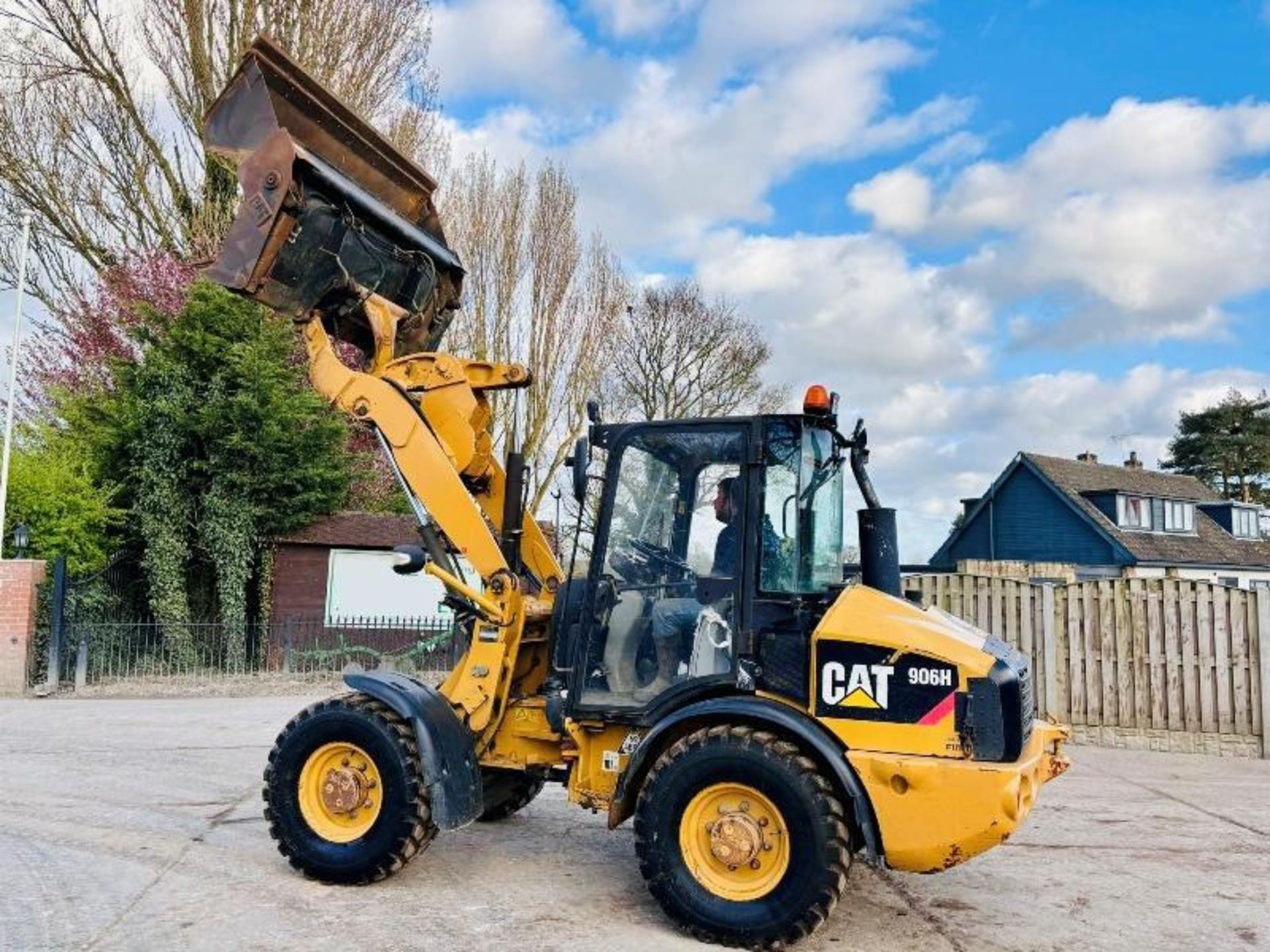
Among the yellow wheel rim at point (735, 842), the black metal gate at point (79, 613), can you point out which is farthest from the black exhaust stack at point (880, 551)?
the black metal gate at point (79, 613)

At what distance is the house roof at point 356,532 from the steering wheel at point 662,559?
11785 mm

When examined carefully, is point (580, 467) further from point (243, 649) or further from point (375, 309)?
point (243, 649)

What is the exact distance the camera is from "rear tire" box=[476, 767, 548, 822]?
6069 mm

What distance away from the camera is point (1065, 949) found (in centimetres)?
455

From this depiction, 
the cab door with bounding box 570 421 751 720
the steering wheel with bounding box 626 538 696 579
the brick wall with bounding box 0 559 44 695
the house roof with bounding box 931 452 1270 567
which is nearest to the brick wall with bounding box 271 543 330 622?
the brick wall with bounding box 0 559 44 695

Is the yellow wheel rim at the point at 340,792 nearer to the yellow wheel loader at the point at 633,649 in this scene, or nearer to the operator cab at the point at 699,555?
the yellow wheel loader at the point at 633,649

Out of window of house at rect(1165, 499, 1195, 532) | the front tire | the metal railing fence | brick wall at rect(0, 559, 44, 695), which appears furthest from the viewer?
window of house at rect(1165, 499, 1195, 532)

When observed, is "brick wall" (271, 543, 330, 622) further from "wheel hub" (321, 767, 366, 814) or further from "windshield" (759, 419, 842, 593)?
"windshield" (759, 419, 842, 593)

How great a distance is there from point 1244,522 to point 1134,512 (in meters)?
7.84

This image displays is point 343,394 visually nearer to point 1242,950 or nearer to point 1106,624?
point 1242,950

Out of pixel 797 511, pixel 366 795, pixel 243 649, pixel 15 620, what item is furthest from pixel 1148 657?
pixel 15 620

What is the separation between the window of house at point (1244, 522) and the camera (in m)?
36.5

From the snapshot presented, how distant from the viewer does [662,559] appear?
5.10m

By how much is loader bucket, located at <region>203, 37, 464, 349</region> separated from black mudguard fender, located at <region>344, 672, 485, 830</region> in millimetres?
2320
